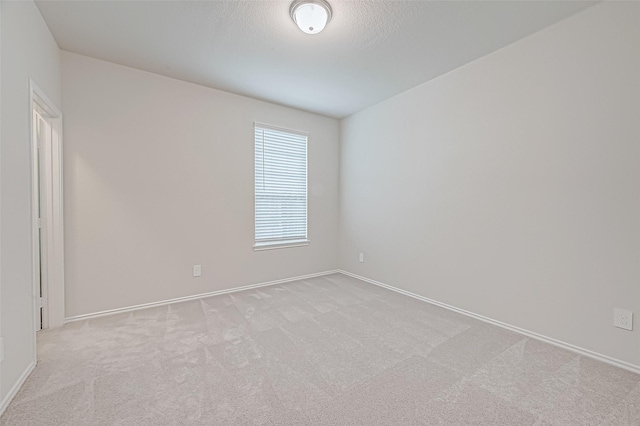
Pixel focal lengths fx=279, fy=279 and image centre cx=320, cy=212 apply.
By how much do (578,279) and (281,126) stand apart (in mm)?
3755

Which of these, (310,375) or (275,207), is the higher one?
(275,207)

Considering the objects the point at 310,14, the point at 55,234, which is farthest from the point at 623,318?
the point at 55,234

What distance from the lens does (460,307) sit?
309cm

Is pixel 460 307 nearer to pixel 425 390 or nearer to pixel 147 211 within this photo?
pixel 425 390

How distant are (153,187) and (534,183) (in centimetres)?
390

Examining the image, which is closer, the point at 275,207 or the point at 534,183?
the point at 534,183

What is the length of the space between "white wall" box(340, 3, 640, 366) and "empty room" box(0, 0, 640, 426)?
0.02m

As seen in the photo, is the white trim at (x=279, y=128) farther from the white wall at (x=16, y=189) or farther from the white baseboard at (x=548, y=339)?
the white baseboard at (x=548, y=339)

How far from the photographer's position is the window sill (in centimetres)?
400

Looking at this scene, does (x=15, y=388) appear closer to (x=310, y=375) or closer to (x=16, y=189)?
(x=16, y=189)

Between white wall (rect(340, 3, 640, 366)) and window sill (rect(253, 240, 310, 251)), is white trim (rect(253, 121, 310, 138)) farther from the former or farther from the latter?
window sill (rect(253, 240, 310, 251))

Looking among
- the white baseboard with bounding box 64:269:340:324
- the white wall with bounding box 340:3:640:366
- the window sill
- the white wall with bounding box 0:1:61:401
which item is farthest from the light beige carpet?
the window sill

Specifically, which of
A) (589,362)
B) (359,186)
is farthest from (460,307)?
(359,186)

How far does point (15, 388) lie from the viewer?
5.63 ft
